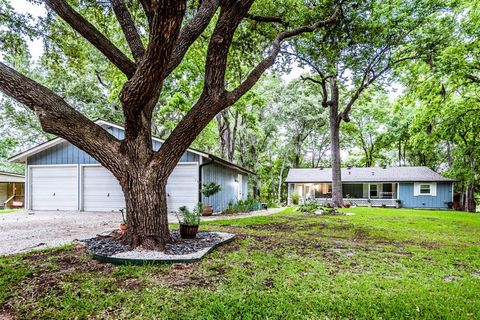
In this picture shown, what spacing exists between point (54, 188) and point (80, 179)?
1587 millimetres

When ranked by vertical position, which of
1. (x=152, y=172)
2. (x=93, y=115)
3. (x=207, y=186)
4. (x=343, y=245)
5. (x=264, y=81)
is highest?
(x=264, y=81)

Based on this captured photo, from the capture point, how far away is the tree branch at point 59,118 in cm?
368

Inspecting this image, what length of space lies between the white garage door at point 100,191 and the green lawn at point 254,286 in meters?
8.71

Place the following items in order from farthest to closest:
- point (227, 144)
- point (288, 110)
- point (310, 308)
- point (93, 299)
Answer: point (288, 110) → point (227, 144) → point (93, 299) → point (310, 308)

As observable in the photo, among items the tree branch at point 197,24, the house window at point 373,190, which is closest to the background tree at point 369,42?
the tree branch at point 197,24

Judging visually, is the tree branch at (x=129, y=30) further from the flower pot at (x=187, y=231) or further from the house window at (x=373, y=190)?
Answer: the house window at (x=373, y=190)

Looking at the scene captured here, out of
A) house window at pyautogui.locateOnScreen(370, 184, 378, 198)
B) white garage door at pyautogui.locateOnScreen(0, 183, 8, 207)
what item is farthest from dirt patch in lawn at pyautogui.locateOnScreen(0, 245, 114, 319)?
house window at pyautogui.locateOnScreen(370, 184, 378, 198)

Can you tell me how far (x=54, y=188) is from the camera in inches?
533

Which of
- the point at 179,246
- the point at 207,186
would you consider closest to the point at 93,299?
the point at 179,246

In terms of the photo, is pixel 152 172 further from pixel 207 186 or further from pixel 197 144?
pixel 197 144

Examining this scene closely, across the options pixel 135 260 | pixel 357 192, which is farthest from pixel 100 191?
pixel 357 192

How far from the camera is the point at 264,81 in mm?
21422

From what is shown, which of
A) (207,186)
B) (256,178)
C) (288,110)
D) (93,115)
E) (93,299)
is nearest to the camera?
(93,299)

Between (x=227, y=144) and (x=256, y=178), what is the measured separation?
639 cm
